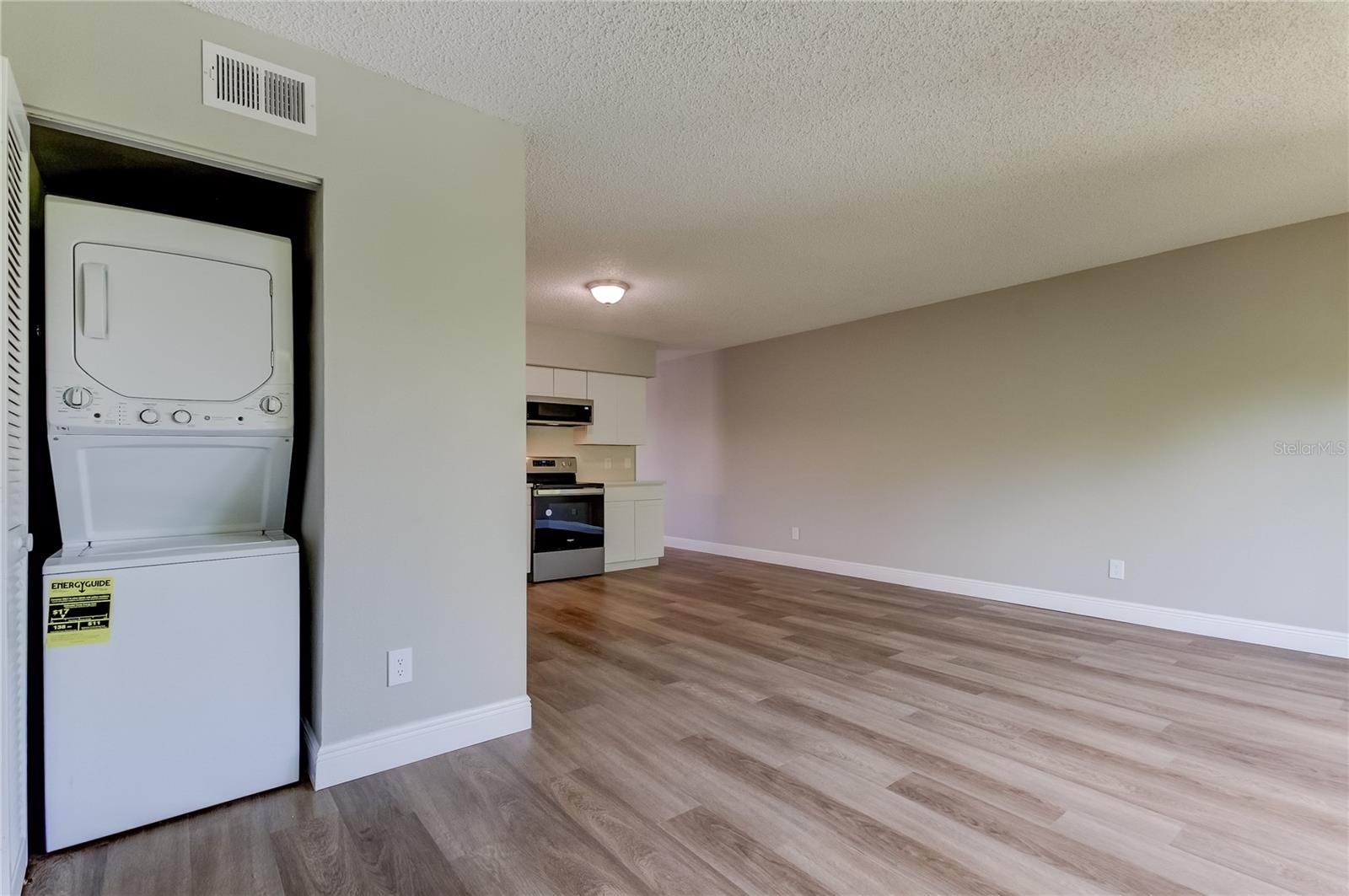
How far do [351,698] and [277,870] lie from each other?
537mm

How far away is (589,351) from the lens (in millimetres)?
6195

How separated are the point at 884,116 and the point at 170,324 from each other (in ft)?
8.50

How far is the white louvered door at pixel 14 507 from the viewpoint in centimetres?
135

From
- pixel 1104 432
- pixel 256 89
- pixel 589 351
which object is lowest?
pixel 1104 432

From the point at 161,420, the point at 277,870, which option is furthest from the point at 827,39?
the point at 277,870

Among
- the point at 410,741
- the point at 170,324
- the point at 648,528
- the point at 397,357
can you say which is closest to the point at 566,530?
the point at 648,528

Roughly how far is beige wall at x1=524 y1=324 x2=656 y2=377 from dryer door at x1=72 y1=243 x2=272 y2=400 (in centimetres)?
359

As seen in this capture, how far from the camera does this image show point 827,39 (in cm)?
197

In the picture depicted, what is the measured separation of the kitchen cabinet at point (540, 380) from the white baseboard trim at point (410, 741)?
146 inches

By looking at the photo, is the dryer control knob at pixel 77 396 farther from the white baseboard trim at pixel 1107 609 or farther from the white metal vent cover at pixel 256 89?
the white baseboard trim at pixel 1107 609

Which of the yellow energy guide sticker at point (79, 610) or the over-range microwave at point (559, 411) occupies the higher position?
the over-range microwave at point (559, 411)

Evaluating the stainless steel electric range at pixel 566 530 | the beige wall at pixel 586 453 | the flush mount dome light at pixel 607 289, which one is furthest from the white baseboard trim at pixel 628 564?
the flush mount dome light at pixel 607 289

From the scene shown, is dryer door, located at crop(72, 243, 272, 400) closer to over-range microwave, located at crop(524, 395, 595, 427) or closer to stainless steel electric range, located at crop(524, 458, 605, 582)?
stainless steel electric range, located at crop(524, 458, 605, 582)

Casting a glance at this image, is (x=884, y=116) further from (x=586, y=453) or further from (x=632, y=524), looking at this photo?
(x=586, y=453)
